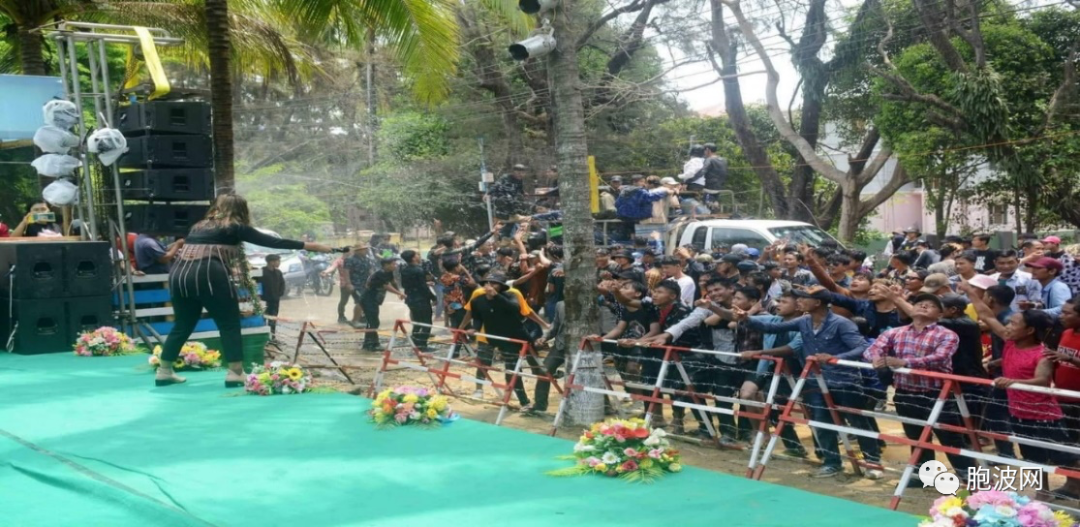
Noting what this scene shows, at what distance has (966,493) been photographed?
5.82 metres

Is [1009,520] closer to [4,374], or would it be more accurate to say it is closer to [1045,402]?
[1045,402]

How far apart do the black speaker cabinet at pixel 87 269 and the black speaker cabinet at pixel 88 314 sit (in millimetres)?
73

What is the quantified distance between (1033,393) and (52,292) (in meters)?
9.17

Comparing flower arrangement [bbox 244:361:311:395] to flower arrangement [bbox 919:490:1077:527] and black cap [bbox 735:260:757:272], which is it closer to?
black cap [bbox 735:260:757:272]

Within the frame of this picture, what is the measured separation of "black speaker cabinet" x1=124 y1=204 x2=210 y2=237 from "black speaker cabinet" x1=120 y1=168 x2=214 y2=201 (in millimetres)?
121

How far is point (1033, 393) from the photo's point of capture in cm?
649

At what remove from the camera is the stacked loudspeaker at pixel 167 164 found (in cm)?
1099

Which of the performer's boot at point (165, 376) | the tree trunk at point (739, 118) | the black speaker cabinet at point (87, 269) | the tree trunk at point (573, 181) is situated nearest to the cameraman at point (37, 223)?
the black speaker cabinet at point (87, 269)

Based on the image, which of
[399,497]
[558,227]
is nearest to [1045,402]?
[399,497]

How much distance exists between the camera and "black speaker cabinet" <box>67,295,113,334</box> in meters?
11.0

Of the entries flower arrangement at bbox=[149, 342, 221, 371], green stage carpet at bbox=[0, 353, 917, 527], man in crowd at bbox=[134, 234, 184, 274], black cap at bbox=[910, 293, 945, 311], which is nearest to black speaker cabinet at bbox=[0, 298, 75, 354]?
man in crowd at bbox=[134, 234, 184, 274]

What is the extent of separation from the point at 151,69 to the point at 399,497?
22.6 ft

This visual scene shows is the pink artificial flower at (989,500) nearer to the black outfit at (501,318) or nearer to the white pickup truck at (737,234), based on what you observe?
the black outfit at (501,318)

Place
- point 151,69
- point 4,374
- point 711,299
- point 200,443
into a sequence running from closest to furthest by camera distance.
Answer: point 200,443, point 711,299, point 4,374, point 151,69
